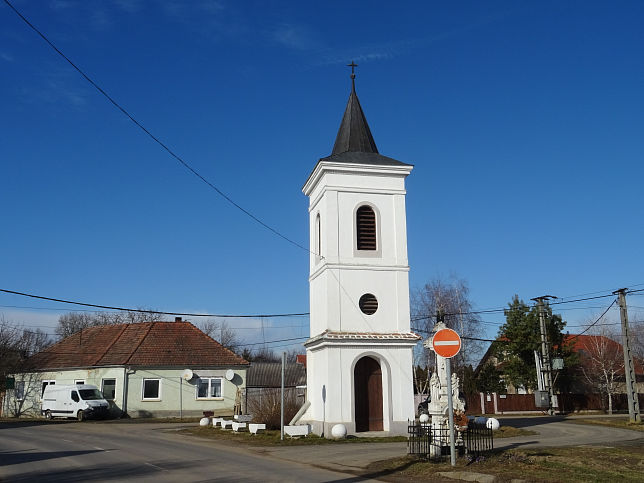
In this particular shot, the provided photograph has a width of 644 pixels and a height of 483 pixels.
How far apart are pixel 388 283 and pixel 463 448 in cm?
1079

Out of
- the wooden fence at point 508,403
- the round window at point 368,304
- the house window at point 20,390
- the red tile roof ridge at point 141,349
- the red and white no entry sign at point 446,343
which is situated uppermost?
the round window at point 368,304

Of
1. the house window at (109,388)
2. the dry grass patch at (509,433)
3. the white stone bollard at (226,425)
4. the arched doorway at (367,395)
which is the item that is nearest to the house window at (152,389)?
the house window at (109,388)

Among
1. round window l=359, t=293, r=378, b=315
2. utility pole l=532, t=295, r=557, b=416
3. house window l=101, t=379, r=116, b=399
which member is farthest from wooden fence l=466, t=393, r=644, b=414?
house window l=101, t=379, r=116, b=399

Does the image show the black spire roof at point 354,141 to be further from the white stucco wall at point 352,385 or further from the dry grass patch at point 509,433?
the dry grass patch at point 509,433

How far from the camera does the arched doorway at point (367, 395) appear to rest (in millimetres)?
23828

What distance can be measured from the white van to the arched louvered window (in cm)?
2077

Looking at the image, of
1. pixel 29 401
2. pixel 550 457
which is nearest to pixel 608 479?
pixel 550 457

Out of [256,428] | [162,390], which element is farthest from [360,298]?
[162,390]

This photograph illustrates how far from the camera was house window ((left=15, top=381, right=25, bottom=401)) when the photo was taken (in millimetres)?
43688

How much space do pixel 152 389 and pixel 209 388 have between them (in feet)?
12.1

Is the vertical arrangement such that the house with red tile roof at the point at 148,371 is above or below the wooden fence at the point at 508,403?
above

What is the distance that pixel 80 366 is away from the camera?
4116 centimetres

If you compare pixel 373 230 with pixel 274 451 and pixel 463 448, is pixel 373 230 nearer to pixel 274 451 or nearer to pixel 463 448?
pixel 274 451

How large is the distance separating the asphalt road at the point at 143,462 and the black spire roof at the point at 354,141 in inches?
497
